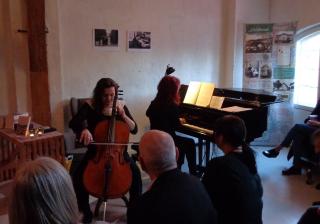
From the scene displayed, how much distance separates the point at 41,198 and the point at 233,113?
9.62 feet

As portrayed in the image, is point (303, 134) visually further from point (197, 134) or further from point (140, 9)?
point (140, 9)

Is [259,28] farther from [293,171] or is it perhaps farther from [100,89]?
[100,89]

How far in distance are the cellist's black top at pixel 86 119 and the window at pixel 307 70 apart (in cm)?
359

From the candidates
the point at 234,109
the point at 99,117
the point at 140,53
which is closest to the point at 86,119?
the point at 99,117

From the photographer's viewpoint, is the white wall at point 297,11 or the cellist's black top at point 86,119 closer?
the cellist's black top at point 86,119

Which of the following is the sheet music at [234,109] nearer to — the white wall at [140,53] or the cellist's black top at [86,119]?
the cellist's black top at [86,119]

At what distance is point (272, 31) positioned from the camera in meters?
5.49

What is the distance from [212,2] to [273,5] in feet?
3.60

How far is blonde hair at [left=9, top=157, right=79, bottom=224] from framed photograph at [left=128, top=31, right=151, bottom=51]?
404 centimetres

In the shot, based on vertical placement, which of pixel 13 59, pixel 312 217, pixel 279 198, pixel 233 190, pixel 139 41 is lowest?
pixel 279 198

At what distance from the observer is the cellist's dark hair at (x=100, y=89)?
3.10 metres

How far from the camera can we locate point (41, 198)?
3.62 ft

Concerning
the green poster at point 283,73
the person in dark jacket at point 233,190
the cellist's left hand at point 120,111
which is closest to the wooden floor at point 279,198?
the cellist's left hand at point 120,111

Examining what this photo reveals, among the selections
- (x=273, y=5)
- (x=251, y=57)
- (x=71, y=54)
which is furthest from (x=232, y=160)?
(x=273, y=5)
